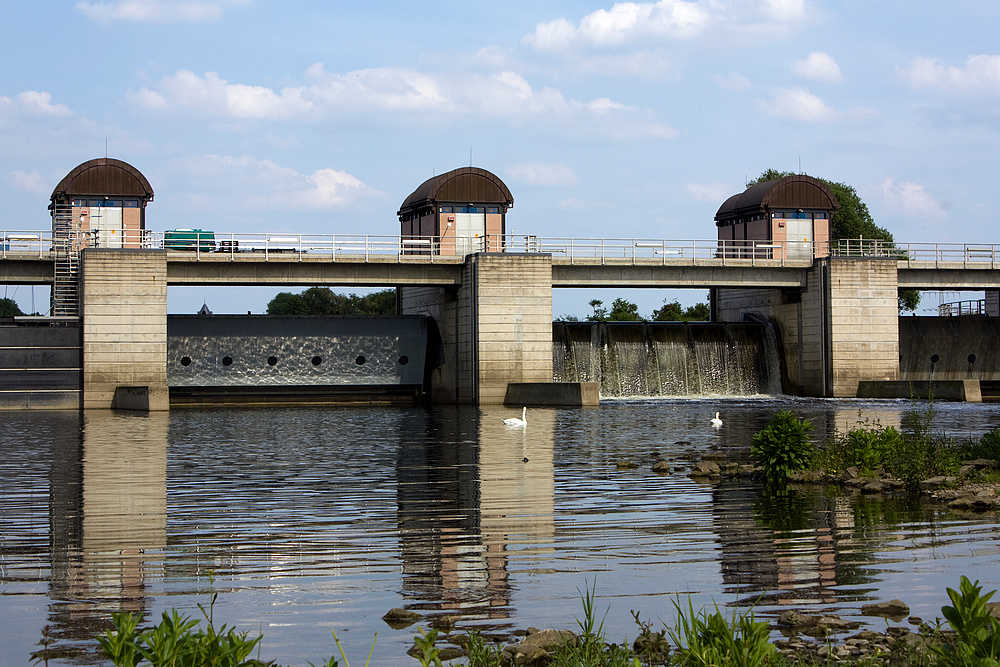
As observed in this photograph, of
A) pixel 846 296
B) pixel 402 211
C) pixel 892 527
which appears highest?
pixel 402 211

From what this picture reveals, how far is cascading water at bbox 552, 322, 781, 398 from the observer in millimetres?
55688

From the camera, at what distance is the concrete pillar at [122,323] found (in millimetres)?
46500

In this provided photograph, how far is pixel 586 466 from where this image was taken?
2180 cm

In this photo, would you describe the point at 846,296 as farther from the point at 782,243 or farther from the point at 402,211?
the point at 402,211

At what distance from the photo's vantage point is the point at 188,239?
49562 mm

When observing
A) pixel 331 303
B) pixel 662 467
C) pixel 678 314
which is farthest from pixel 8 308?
pixel 662 467

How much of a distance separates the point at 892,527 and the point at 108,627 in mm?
9515

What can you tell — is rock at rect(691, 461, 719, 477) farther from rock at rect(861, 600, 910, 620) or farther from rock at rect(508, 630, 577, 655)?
rock at rect(508, 630, 577, 655)

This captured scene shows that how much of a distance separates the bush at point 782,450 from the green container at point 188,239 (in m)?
35.3

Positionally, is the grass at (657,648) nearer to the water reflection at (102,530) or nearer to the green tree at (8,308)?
the water reflection at (102,530)

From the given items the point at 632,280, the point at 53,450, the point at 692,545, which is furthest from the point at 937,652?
the point at 632,280

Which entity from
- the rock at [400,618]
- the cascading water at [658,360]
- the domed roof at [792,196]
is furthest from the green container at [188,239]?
the rock at [400,618]

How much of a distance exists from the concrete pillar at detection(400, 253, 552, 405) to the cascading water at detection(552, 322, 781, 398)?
476 cm

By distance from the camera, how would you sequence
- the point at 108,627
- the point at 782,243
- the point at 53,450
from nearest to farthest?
the point at 108,627
the point at 53,450
the point at 782,243
